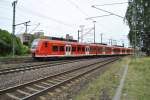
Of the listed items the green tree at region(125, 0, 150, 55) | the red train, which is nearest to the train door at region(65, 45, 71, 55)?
the red train

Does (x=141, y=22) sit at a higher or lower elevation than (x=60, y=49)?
higher

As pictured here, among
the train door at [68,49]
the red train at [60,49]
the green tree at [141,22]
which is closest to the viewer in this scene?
the red train at [60,49]

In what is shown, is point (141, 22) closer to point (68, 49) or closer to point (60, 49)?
point (68, 49)

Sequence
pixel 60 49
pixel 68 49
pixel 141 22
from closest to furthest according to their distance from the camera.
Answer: pixel 60 49 → pixel 68 49 → pixel 141 22

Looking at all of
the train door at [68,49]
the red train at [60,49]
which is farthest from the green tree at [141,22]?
the train door at [68,49]

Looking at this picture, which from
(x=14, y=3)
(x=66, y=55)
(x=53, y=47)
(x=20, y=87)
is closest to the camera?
→ (x=20, y=87)

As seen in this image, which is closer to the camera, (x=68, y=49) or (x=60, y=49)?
(x=60, y=49)

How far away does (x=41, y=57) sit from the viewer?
108 feet

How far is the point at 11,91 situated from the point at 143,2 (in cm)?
4461

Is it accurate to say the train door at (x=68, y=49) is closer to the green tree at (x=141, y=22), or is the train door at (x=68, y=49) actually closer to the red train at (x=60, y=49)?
the red train at (x=60, y=49)

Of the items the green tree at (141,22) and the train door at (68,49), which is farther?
the green tree at (141,22)

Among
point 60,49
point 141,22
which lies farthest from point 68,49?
point 141,22

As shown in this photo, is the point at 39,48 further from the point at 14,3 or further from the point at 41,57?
the point at 14,3

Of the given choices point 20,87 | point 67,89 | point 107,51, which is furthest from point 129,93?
point 107,51
